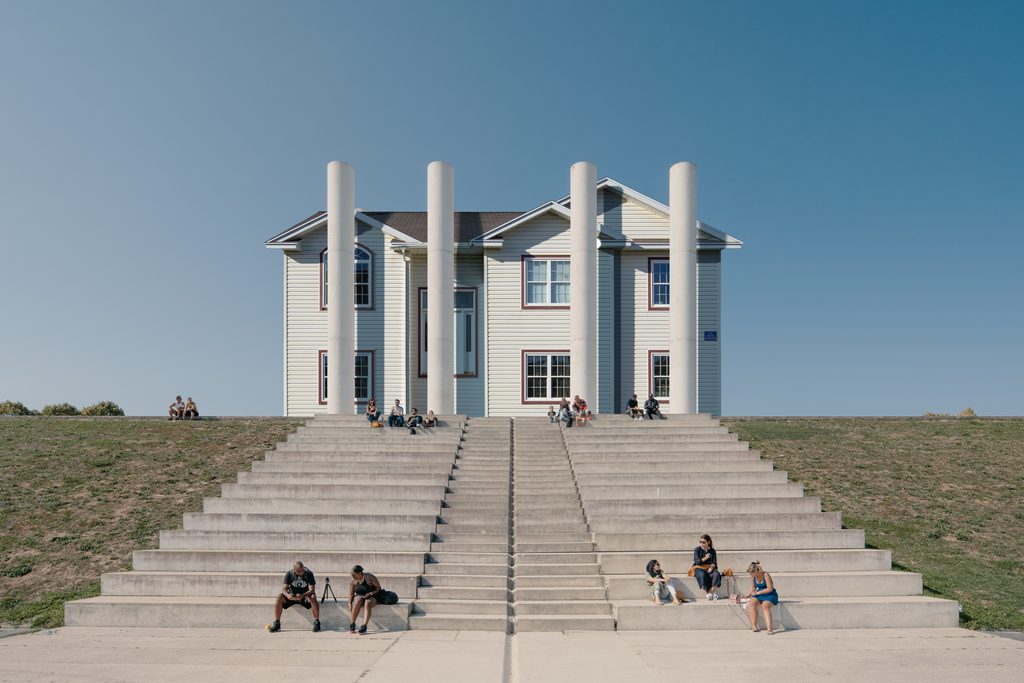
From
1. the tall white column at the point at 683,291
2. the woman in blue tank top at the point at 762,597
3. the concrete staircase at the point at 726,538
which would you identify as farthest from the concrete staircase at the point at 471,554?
the tall white column at the point at 683,291

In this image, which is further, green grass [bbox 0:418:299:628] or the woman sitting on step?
green grass [bbox 0:418:299:628]

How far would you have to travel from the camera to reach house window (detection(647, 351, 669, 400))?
107ft

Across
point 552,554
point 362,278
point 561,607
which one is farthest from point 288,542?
point 362,278

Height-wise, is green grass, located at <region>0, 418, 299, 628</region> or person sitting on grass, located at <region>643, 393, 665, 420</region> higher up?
person sitting on grass, located at <region>643, 393, 665, 420</region>

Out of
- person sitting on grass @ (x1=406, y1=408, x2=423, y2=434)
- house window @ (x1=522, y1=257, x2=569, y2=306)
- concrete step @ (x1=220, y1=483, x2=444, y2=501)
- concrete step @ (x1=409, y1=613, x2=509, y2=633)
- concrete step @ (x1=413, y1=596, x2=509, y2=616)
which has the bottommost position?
concrete step @ (x1=409, y1=613, x2=509, y2=633)

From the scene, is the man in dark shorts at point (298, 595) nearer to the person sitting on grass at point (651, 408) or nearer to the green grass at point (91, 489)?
the green grass at point (91, 489)

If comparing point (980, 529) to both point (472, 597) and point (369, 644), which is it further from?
point (369, 644)

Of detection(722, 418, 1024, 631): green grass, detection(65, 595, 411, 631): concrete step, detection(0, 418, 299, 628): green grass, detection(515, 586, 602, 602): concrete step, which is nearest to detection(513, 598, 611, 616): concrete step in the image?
detection(515, 586, 602, 602): concrete step

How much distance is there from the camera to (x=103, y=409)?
39625 mm

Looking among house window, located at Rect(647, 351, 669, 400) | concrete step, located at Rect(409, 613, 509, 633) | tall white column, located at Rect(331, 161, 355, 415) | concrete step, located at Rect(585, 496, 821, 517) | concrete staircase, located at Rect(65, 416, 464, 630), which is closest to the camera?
concrete step, located at Rect(409, 613, 509, 633)

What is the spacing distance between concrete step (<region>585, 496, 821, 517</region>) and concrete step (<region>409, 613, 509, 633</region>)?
17.5 ft

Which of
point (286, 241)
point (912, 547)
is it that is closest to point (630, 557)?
point (912, 547)

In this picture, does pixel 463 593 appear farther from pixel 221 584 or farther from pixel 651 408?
pixel 651 408

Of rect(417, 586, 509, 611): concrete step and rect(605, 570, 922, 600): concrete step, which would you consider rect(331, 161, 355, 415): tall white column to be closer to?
rect(417, 586, 509, 611): concrete step
